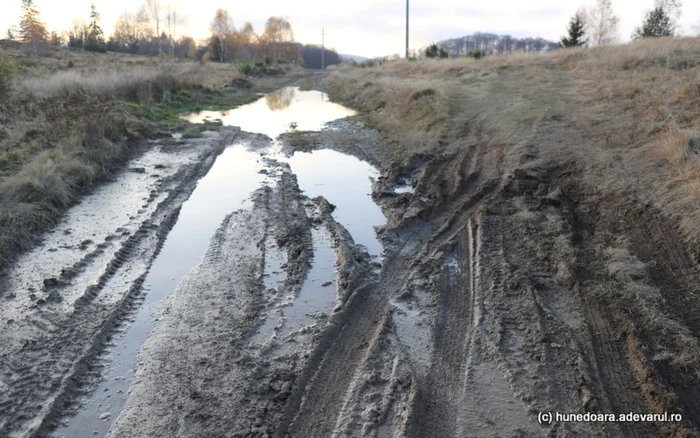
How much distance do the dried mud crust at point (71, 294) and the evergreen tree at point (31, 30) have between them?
1836 inches

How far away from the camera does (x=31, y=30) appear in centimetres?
4881

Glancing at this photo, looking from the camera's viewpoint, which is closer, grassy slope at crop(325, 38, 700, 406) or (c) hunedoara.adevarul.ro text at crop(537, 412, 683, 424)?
(c) hunedoara.adevarul.ro text at crop(537, 412, 683, 424)

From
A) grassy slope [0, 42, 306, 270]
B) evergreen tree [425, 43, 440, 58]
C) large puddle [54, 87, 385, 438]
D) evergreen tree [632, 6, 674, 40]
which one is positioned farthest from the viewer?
evergreen tree [425, 43, 440, 58]

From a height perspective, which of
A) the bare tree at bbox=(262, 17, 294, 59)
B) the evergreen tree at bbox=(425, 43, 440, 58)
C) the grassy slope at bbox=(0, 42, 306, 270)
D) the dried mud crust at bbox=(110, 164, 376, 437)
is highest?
the bare tree at bbox=(262, 17, 294, 59)

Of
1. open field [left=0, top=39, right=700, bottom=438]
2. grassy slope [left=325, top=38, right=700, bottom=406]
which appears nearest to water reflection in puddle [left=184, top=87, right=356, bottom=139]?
grassy slope [left=325, top=38, right=700, bottom=406]

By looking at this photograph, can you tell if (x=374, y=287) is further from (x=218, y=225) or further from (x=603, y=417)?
(x=218, y=225)

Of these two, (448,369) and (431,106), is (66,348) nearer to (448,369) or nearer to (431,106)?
(448,369)

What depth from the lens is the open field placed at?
3.91 m

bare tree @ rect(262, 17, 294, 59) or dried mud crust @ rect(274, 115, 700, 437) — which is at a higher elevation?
bare tree @ rect(262, 17, 294, 59)

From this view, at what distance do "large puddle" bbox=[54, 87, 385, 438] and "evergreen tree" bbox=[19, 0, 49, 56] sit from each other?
4315 centimetres

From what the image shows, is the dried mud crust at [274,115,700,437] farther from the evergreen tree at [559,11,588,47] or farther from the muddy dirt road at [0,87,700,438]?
the evergreen tree at [559,11,588,47]

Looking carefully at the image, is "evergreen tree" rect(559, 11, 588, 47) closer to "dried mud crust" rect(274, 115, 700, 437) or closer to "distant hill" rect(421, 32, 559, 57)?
"dried mud crust" rect(274, 115, 700, 437)

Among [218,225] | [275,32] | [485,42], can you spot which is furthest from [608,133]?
[485,42]

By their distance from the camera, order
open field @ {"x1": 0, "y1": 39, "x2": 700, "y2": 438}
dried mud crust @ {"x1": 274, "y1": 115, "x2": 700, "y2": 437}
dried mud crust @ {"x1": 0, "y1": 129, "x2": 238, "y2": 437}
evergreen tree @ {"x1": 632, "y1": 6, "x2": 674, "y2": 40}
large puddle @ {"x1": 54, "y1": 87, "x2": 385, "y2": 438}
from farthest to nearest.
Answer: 1. evergreen tree @ {"x1": 632, "y1": 6, "x2": 674, "y2": 40}
2. large puddle @ {"x1": 54, "y1": 87, "x2": 385, "y2": 438}
3. dried mud crust @ {"x1": 0, "y1": 129, "x2": 238, "y2": 437}
4. open field @ {"x1": 0, "y1": 39, "x2": 700, "y2": 438}
5. dried mud crust @ {"x1": 274, "y1": 115, "x2": 700, "y2": 437}
